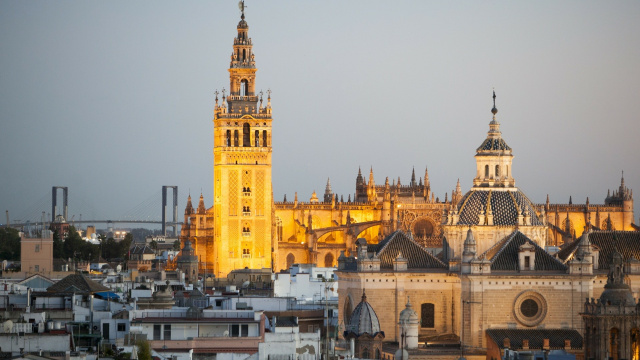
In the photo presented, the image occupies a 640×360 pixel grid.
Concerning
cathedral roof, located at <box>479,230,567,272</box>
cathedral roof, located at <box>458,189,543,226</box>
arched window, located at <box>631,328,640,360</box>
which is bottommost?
arched window, located at <box>631,328,640,360</box>

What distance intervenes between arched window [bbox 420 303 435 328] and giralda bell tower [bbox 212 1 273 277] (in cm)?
6584

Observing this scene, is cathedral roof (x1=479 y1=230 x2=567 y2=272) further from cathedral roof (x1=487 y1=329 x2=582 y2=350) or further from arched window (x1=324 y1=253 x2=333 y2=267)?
arched window (x1=324 y1=253 x2=333 y2=267)

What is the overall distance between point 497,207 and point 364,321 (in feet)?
45.3

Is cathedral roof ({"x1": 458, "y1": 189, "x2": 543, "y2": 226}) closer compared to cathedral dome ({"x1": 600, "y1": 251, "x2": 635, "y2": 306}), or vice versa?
cathedral dome ({"x1": 600, "y1": 251, "x2": 635, "y2": 306})

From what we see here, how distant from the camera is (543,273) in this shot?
9356cm

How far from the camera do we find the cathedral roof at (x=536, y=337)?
90438 millimetres

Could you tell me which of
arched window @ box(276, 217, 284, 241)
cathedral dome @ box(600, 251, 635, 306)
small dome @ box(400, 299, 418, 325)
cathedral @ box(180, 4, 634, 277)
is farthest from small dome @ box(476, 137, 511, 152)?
arched window @ box(276, 217, 284, 241)

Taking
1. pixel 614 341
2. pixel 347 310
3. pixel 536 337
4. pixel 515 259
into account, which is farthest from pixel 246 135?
pixel 614 341

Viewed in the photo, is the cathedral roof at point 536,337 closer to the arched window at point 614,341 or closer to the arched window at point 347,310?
the arched window at point 614,341

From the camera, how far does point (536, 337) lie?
91.7m

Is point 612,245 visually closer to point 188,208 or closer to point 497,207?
point 497,207

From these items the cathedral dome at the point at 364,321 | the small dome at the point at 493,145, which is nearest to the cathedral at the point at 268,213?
the small dome at the point at 493,145

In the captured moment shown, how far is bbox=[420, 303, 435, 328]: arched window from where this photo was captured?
9638 cm

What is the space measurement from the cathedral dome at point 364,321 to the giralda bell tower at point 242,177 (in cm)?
7232
